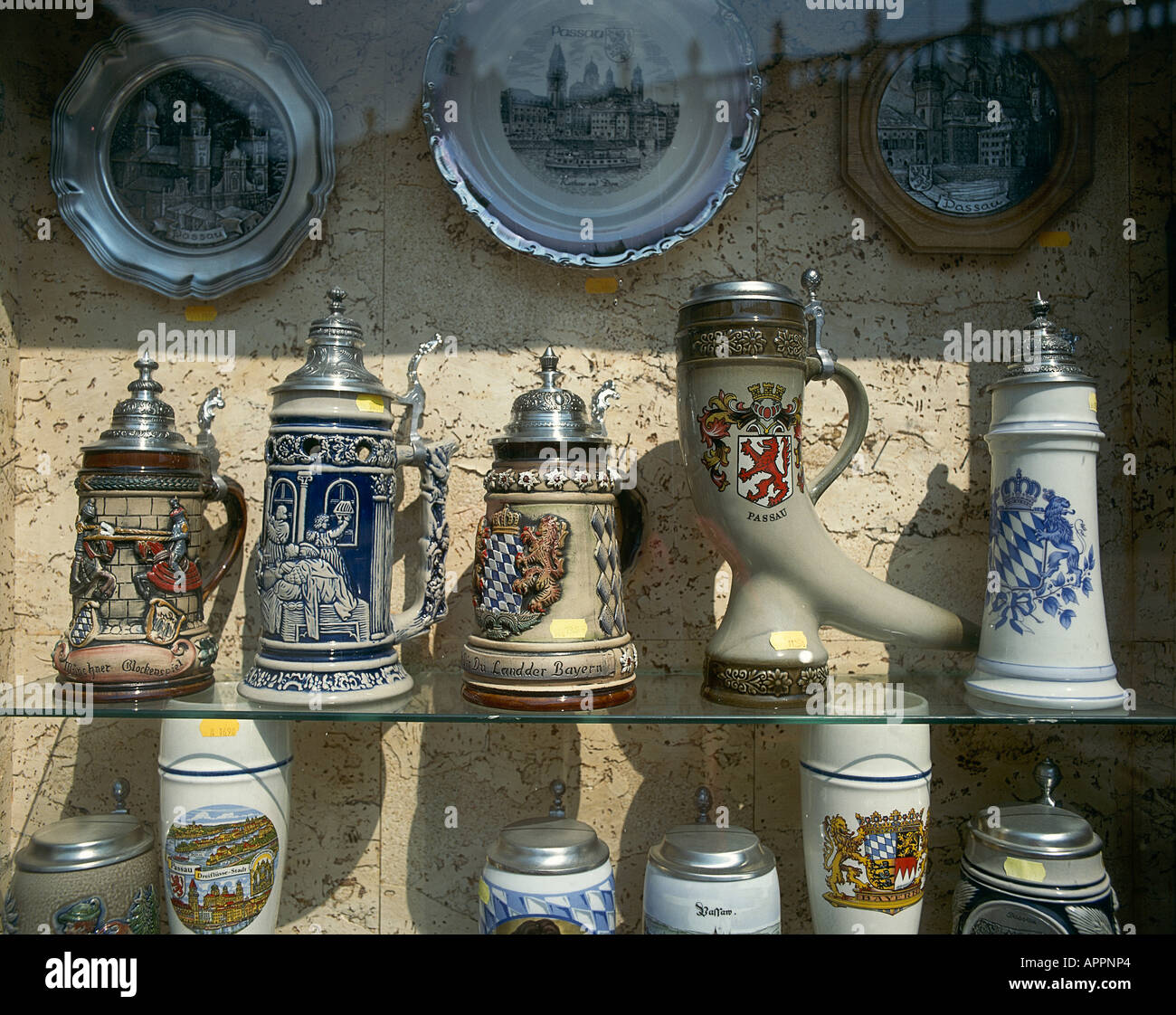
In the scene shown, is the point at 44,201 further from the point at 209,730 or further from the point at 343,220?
the point at 209,730

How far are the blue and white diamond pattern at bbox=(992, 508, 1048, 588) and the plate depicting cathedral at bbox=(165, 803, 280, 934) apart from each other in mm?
1059

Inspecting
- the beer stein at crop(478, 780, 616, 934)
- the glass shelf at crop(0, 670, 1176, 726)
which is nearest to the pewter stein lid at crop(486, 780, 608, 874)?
the beer stein at crop(478, 780, 616, 934)

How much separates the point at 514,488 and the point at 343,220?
617 mm

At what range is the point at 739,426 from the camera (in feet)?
3.81

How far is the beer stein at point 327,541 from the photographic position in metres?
1.15

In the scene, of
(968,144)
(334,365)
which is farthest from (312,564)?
(968,144)

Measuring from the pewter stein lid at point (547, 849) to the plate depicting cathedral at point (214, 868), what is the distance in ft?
1.03

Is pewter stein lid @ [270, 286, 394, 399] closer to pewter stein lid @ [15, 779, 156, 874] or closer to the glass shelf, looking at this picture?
the glass shelf

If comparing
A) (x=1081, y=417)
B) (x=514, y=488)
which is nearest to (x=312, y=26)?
(x=514, y=488)


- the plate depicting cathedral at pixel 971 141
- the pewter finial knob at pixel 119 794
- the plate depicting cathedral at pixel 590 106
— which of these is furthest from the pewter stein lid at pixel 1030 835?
the pewter finial knob at pixel 119 794

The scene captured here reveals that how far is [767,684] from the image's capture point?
115 cm

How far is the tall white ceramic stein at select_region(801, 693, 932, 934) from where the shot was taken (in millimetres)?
1133
